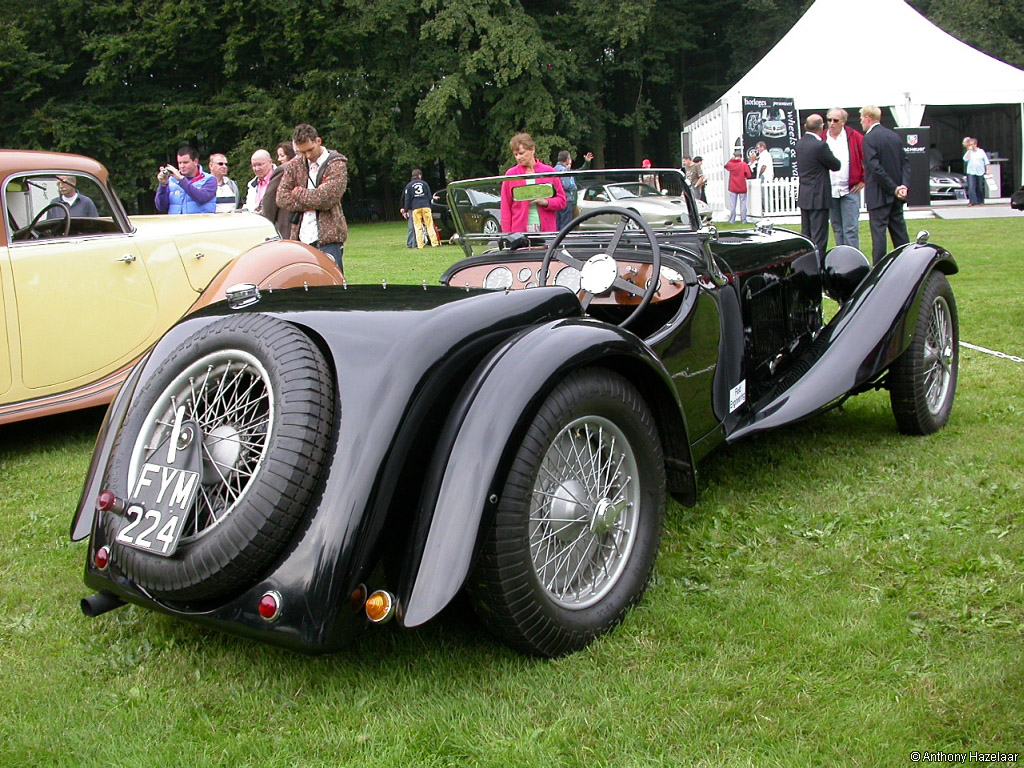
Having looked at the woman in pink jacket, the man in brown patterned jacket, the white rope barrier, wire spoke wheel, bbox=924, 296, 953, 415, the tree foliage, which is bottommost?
the white rope barrier

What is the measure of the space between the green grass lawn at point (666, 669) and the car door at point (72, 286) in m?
1.64

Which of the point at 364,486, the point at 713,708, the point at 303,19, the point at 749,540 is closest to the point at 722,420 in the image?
the point at 749,540

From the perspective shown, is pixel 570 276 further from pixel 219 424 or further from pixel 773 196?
pixel 773 196

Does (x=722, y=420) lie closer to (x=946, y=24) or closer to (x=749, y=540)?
(x=749, y=540)

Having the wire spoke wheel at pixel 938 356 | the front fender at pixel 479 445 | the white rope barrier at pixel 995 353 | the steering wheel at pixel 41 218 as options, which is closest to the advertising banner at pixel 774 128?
the white rope barrier at pixel 995 353

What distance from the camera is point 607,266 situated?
345 centimetres

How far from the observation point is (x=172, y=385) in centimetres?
258

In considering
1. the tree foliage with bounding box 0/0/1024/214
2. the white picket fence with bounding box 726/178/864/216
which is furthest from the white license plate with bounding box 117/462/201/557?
the tree foliage with bounding box 0/0/1024/214

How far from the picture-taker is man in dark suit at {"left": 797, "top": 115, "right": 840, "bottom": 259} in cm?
979

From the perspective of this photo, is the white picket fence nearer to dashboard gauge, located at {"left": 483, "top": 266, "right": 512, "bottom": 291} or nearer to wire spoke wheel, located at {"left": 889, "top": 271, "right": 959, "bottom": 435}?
wire spoke wheel, located at {"left": 889, "top": 271, "right": 959, "bottom": 435}

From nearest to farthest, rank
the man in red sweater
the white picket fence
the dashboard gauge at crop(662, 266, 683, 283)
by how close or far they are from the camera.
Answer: the dashboard gauge at crop(662, 266, 683, 283) → the man in red sweater → the white picket fence

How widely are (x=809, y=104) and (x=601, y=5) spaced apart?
1743cm

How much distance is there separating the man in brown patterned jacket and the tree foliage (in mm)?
25475

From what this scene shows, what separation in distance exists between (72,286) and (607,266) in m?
3.37
